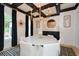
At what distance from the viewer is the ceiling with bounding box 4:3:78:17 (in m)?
1.25

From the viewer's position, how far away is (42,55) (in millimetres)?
1237

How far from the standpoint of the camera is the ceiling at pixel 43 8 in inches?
49.0

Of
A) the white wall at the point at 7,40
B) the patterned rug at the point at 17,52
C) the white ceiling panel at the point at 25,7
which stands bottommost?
the patterned rug at the point at 17,52

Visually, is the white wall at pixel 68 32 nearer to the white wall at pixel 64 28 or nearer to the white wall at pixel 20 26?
the white wall at pixel 64 28

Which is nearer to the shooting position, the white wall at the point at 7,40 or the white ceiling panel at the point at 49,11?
the white wall at the point at 7,40

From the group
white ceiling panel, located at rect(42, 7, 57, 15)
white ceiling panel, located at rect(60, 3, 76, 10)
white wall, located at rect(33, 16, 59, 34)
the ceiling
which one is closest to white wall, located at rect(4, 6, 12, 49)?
the ceiling

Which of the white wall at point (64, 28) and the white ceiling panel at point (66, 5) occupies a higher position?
the white ceiling panel at point (66, 5)

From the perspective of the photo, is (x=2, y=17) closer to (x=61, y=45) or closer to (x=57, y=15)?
(x=57, y=15)

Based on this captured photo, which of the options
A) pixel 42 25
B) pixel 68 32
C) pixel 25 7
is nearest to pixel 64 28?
pixel 68 32

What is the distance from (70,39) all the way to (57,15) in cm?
34

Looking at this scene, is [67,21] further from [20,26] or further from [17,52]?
[17,52]

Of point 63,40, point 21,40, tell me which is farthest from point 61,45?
point 21,40

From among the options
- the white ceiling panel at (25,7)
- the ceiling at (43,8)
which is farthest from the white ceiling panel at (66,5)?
the white ceiling panel at (25,7)

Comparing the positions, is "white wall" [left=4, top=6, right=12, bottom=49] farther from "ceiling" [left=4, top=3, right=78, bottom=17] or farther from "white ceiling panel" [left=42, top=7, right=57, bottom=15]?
"white ceiling panel" [left=42, top=7, right=57, bottom=15]
